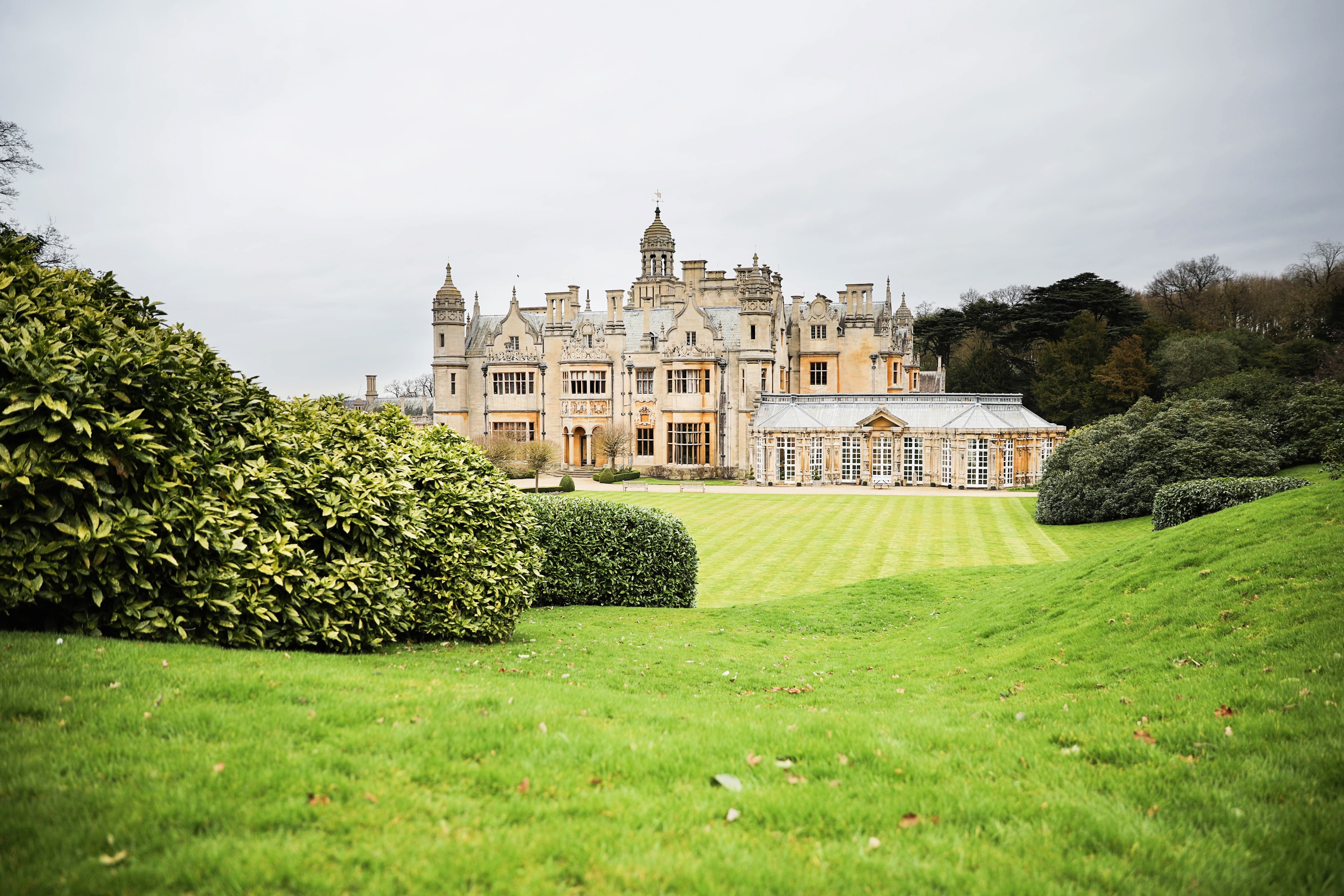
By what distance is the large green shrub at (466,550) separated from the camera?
31.3 feet

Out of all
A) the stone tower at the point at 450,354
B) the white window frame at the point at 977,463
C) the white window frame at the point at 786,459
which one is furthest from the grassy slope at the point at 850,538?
the stone tower at the point at 450,354

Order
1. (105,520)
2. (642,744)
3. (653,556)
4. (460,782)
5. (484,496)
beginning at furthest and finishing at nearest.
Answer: (653,556)
(484,496)
(105,520)
(642,744)
(460,782)

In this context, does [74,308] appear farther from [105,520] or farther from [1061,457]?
[1061,457]

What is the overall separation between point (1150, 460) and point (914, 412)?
62.4 ft

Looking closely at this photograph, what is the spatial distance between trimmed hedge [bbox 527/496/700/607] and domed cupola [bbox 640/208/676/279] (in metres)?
46.0

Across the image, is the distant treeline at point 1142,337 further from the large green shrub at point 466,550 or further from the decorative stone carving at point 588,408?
the large green shrub at point 466,550

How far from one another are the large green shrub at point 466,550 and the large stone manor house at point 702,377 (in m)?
37.7

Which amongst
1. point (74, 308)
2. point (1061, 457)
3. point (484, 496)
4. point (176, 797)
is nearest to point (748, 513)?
point (1061, 457)

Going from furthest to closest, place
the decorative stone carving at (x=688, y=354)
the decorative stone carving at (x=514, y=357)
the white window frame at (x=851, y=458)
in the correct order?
1. the decorative stone carving at (x=514, y=357)
2. the decorative stone carving at (x=688, y=354)
3. the white window frame at (x=851, y=458)

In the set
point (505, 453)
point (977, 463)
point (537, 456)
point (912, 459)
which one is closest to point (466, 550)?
point (537, 456)

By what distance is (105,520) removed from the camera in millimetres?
6184

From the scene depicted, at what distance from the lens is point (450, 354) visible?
188ft

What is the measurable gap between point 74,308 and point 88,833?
5.63 meters

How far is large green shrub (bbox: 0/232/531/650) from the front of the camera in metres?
6.06
